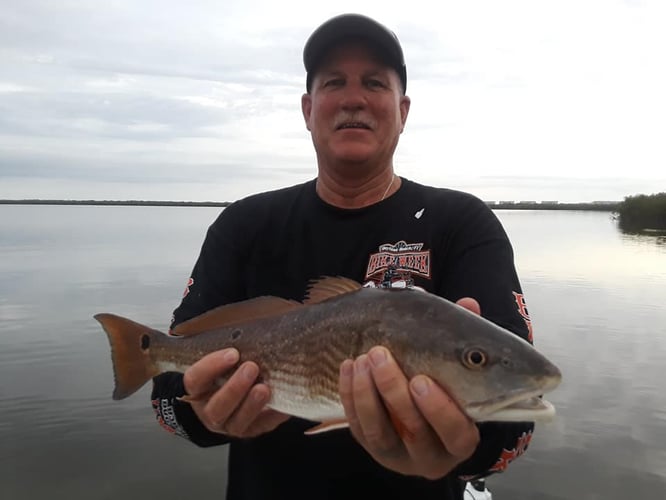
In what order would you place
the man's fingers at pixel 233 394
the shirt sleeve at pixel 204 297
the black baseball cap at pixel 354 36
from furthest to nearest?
1. the black baseball cap at pixel 354 36
2. the shirt sleeve at pixel 204 297
3. the man's fingers at pixel 233 394

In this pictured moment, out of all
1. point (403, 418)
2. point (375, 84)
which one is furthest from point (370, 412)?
point (375, 84)

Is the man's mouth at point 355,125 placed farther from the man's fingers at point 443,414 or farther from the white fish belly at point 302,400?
the man's fingers at point 443,414

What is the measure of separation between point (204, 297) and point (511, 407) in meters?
1.94

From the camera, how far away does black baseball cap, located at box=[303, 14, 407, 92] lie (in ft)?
11.2

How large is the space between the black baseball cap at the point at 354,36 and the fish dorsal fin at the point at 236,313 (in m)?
1.60

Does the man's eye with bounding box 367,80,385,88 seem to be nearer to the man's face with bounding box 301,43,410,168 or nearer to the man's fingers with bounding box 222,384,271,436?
the man's face with bounding box 301,43,410,168

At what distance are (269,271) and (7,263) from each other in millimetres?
29220

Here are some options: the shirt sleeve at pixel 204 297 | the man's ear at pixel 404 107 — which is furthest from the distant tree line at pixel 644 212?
the shirt sleeve at pixel 204 297

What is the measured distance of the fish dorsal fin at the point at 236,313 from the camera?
116 inches

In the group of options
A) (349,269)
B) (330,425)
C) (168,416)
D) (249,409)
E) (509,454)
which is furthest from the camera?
(349,269)

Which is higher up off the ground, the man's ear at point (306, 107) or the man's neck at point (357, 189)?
the man's ear at point (306, 107)

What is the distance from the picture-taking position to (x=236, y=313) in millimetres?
Answer: 3027

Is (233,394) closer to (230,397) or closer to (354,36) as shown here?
(230,397)

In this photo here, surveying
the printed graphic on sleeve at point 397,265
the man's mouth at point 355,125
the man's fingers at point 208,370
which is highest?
the man's mouth at point 355,125
